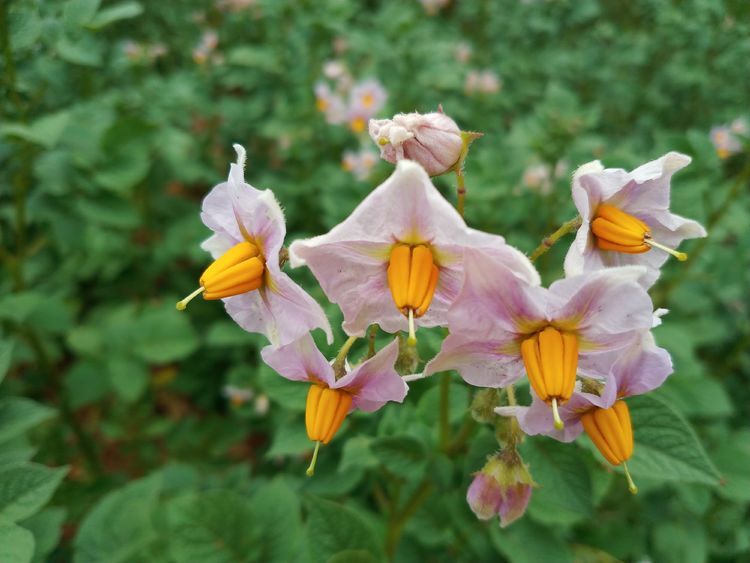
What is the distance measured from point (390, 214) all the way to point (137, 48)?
2.84 meters

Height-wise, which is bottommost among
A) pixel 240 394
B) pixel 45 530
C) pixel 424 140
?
pixel 240 394

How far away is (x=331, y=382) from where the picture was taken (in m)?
1.00

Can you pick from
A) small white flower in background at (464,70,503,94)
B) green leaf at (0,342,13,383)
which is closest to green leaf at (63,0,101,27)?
green leaf at (0,342,13,383)

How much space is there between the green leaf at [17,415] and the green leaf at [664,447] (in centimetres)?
122

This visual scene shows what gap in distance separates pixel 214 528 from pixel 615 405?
1016mm

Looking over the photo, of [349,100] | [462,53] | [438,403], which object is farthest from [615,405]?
[462,53]

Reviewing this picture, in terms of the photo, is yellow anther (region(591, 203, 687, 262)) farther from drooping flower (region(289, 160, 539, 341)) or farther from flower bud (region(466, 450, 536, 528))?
flower bud (region(466, 450, 536, 528))

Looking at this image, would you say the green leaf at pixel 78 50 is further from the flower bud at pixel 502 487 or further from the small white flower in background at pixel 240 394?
the flower bud at pixel 502 487

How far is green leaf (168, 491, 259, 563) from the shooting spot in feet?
4.89

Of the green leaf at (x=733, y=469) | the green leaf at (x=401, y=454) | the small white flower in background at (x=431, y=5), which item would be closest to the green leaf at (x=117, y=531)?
the green leaf at (x=401, y=454)

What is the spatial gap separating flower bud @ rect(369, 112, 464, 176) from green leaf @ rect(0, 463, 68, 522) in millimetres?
911

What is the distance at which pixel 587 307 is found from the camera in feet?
2.94

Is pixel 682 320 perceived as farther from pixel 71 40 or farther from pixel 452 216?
pixel 71 40

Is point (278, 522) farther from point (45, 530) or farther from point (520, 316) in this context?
point (520, 316)
